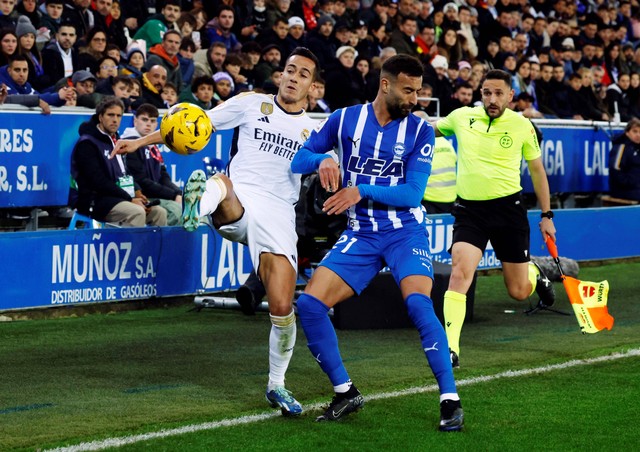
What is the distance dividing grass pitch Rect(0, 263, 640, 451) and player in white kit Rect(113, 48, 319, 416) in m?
0.57

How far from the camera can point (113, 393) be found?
7379 millimetres

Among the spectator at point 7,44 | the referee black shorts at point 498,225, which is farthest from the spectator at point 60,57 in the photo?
the referee black shorts at point 498,225

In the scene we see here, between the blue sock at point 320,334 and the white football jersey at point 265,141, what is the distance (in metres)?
1.05

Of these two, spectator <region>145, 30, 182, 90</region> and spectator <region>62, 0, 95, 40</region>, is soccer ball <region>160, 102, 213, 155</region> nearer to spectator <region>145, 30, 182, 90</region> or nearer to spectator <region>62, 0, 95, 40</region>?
spectator <region>145, 30, 182, 90</region>

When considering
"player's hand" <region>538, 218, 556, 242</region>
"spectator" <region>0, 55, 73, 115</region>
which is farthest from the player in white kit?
"spectator" <region>0, 55, 73, 115</region>

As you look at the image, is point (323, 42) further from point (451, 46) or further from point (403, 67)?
point (403, 67)

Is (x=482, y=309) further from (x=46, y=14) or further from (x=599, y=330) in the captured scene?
(x=46, y=14)

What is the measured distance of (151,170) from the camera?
12.6 meters

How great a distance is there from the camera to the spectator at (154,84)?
1417cm

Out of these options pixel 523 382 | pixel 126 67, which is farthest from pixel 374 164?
pixel 126 67

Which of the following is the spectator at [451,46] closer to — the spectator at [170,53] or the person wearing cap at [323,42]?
the person wearing cap at [323,42]

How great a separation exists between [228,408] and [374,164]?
168 centimetres

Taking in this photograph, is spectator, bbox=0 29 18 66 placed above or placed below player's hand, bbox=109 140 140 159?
above

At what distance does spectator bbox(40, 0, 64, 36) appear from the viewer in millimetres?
14828
